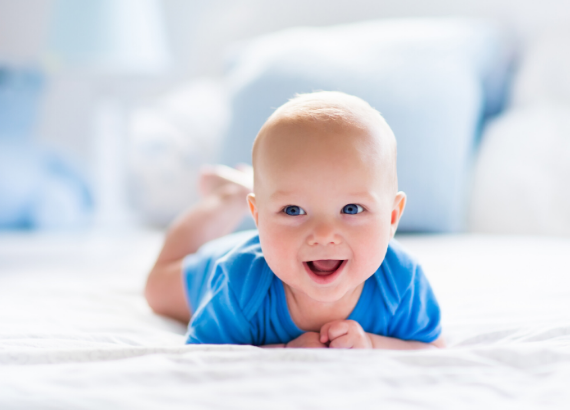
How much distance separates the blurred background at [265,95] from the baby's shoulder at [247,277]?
681 millimetres

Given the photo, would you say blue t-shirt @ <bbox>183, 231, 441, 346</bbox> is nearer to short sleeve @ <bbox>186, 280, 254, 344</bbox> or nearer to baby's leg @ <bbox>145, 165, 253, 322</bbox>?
short sleeve @ <bbox>186, 280, 254, 344</bbox>

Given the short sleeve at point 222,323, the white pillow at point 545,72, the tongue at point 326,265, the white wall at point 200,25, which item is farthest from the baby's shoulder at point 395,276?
the white wall at point 200,25

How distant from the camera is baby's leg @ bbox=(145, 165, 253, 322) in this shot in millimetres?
1131

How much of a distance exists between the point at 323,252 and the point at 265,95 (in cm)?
93

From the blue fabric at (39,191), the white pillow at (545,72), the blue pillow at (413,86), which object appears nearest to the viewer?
the blue pillow at (413,86)

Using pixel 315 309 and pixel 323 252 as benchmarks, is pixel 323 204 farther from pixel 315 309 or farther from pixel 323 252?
pixel 315 309

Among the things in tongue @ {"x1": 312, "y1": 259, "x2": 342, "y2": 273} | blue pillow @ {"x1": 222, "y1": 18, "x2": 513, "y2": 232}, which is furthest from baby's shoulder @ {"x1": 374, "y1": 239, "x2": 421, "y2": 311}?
blue pillow @ {"x1": 222, "y1": 18, "x2": 513, "y2": 232}

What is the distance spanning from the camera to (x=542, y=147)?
1452 millimetres

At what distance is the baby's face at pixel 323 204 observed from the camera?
2.40 feet

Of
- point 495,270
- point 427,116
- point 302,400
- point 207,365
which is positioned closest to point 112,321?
point 207,365

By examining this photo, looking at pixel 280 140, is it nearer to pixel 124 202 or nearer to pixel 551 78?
pixel 551 78

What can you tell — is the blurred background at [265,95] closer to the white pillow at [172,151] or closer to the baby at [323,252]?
the white pillow at [172,151]

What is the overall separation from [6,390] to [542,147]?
4.34ft

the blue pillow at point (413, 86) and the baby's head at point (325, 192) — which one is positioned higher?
the blue pillow at point (413, 86)
